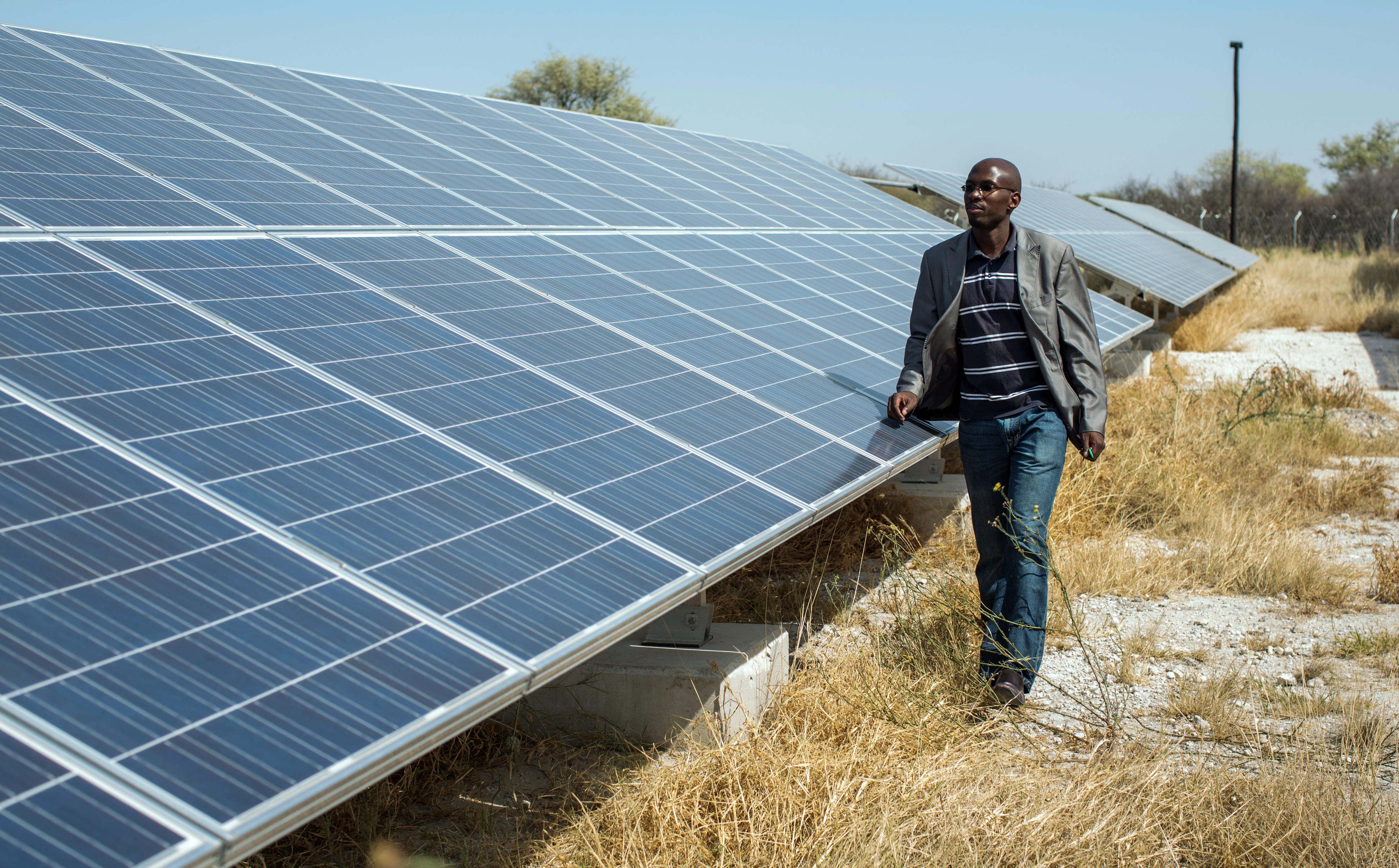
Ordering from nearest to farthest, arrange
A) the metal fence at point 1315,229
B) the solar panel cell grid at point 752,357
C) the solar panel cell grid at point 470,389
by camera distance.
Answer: the solar panel cell grid at point 470,389
the solar panel cell grid at point 752,357
the metal fence at point 1315,229

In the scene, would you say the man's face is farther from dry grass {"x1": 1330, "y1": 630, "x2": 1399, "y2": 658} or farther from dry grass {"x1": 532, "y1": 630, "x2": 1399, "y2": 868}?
dry grass {"x1": 1330, "y1": 630, "x2": 1399, "y2": 658}

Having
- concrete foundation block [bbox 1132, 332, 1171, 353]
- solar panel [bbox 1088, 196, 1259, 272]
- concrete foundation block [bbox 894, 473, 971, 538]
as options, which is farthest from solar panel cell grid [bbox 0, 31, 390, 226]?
solar panel [bbox 1088, 196, 1259, 272]

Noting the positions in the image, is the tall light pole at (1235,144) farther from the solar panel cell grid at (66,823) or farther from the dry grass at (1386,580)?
the solar panel cell grid at (66,823)

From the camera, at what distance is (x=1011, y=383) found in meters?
5.65

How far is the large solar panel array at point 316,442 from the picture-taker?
2.56m

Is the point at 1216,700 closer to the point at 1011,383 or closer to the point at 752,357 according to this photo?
the point at 1011,383

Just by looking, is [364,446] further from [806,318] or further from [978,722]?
[806,318]

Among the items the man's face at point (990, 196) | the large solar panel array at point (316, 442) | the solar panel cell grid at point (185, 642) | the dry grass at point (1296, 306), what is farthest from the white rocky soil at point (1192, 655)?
the dry grass at point (1296, 306)

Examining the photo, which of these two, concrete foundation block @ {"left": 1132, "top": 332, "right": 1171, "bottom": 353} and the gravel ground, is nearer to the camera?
the gravel ground

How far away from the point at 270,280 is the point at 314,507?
2.06 m

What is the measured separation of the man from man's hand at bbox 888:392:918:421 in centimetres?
4

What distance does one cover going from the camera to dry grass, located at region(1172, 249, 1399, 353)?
72.7 feet

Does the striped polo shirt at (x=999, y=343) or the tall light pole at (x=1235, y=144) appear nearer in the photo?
the striped polo shirt at (x=999, y=343)

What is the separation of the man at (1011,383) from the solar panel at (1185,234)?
22.2m
